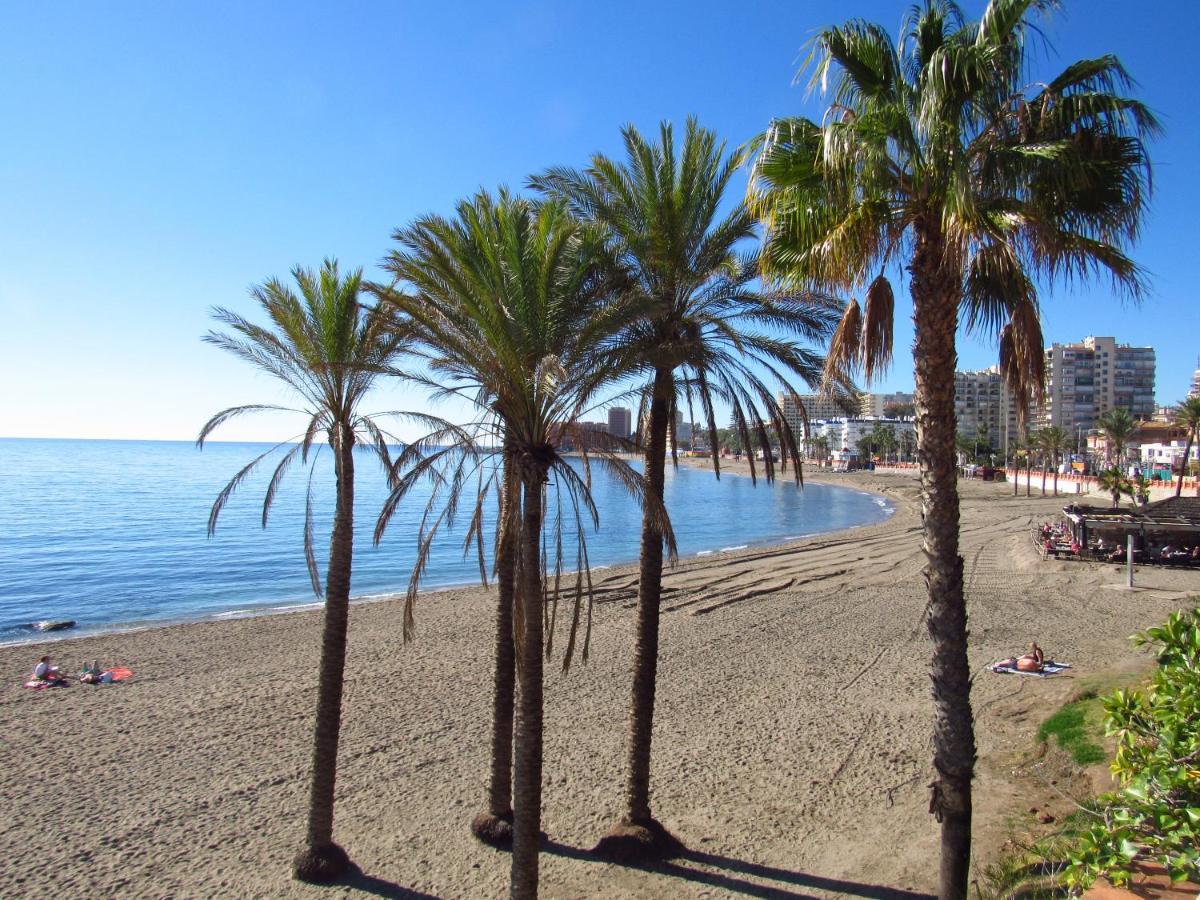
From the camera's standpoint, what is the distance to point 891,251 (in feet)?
20.1

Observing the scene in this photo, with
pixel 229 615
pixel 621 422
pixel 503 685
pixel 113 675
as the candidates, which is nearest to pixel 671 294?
pixel 621 422

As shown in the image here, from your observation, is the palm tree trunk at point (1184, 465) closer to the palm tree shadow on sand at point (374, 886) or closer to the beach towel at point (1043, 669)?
the beach towel at point (1043, 669)

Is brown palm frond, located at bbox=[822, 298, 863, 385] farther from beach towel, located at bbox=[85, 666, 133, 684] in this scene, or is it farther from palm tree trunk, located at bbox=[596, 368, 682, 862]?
beach towel, located at bbox=[85, 666, 133, 684]

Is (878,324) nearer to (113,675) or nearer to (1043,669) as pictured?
(1043,669)

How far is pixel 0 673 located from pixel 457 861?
16096 mm

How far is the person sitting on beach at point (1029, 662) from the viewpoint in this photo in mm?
14961

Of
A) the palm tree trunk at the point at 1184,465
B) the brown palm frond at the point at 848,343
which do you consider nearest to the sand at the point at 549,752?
the brown palm frond at the point at 848,343

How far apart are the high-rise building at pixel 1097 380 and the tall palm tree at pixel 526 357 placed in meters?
182

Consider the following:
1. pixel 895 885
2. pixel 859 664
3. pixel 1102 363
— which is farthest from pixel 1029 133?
pixel 1102 363

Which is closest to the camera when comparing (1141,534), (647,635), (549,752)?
(647,635)

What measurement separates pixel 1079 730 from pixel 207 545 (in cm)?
4911

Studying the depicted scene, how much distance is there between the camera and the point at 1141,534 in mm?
28172

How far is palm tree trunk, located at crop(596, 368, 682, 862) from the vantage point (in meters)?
8.59

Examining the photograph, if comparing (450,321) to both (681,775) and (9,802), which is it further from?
(9,802)
